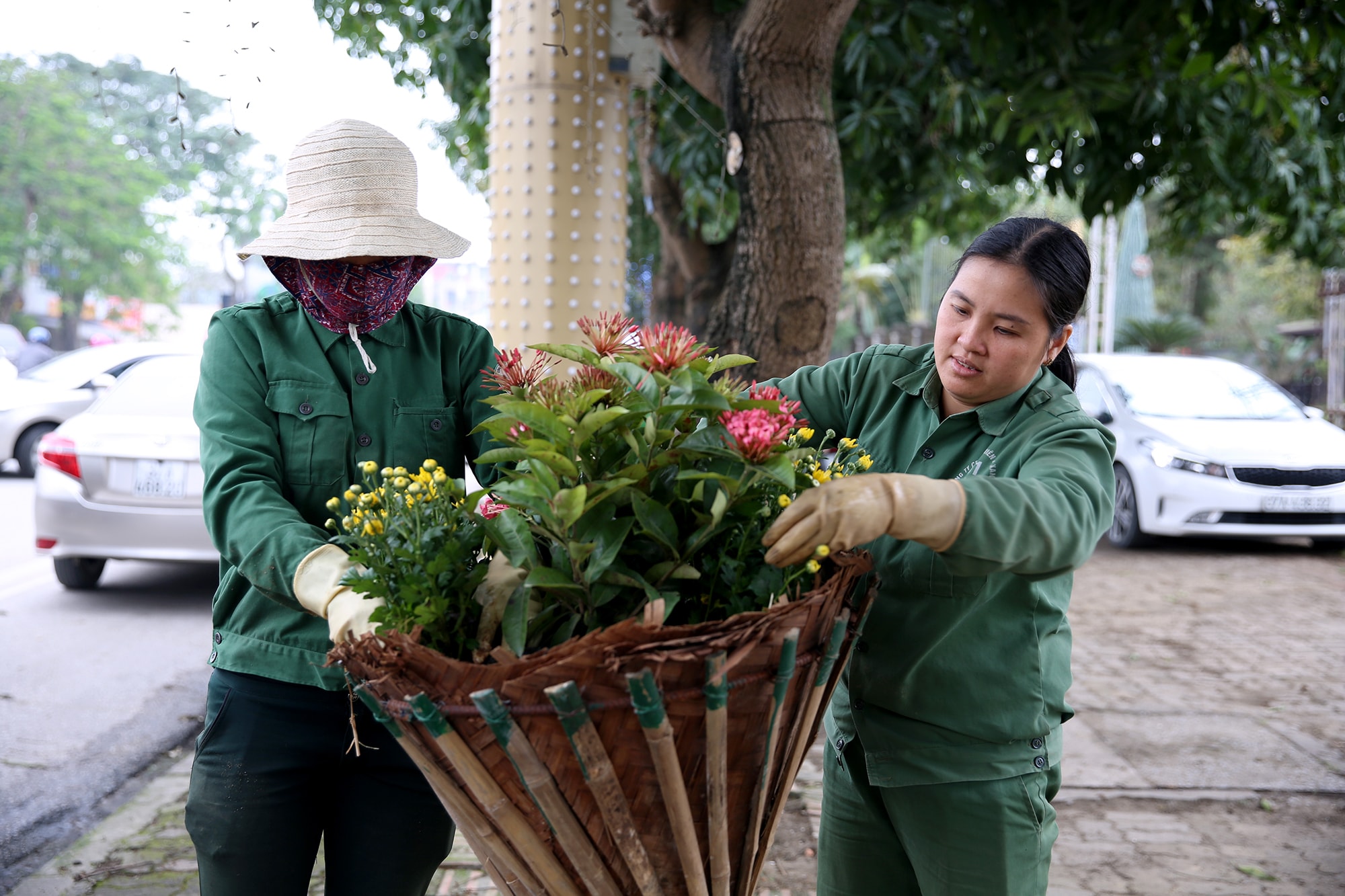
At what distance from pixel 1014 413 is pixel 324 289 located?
1.18m

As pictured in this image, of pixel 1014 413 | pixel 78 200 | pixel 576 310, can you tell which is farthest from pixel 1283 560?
pixel 78 200

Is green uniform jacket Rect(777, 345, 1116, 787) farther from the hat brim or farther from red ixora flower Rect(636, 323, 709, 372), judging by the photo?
the hat brim

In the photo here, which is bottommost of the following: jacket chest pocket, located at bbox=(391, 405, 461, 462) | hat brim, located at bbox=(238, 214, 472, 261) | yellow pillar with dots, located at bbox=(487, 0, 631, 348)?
jacket chest pocket, located at bbox=(391, 405, 461, 462)

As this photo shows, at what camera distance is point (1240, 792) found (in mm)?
4012

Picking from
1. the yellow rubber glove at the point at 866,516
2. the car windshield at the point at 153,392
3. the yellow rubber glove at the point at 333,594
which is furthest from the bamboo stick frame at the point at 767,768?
the car windshield at the point at 153,392

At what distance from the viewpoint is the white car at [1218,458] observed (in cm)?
812

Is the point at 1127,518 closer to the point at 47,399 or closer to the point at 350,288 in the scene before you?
the point at 350,288

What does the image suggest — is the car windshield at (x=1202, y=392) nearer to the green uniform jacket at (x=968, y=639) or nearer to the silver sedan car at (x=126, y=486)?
the silver sedan car at (x=126, y=486)

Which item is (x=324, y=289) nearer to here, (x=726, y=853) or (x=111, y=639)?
(x=726, y=853)

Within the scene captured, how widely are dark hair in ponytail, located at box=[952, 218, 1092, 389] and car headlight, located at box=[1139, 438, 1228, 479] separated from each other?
7271mm

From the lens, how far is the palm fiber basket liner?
44.4 inches

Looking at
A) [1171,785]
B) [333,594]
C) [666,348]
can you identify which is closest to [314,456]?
[333,594]

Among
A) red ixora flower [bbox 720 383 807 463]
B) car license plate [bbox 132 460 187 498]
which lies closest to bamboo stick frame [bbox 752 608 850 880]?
red ixora flower [bbox 720 383 807 463]

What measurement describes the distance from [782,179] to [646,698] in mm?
2726
